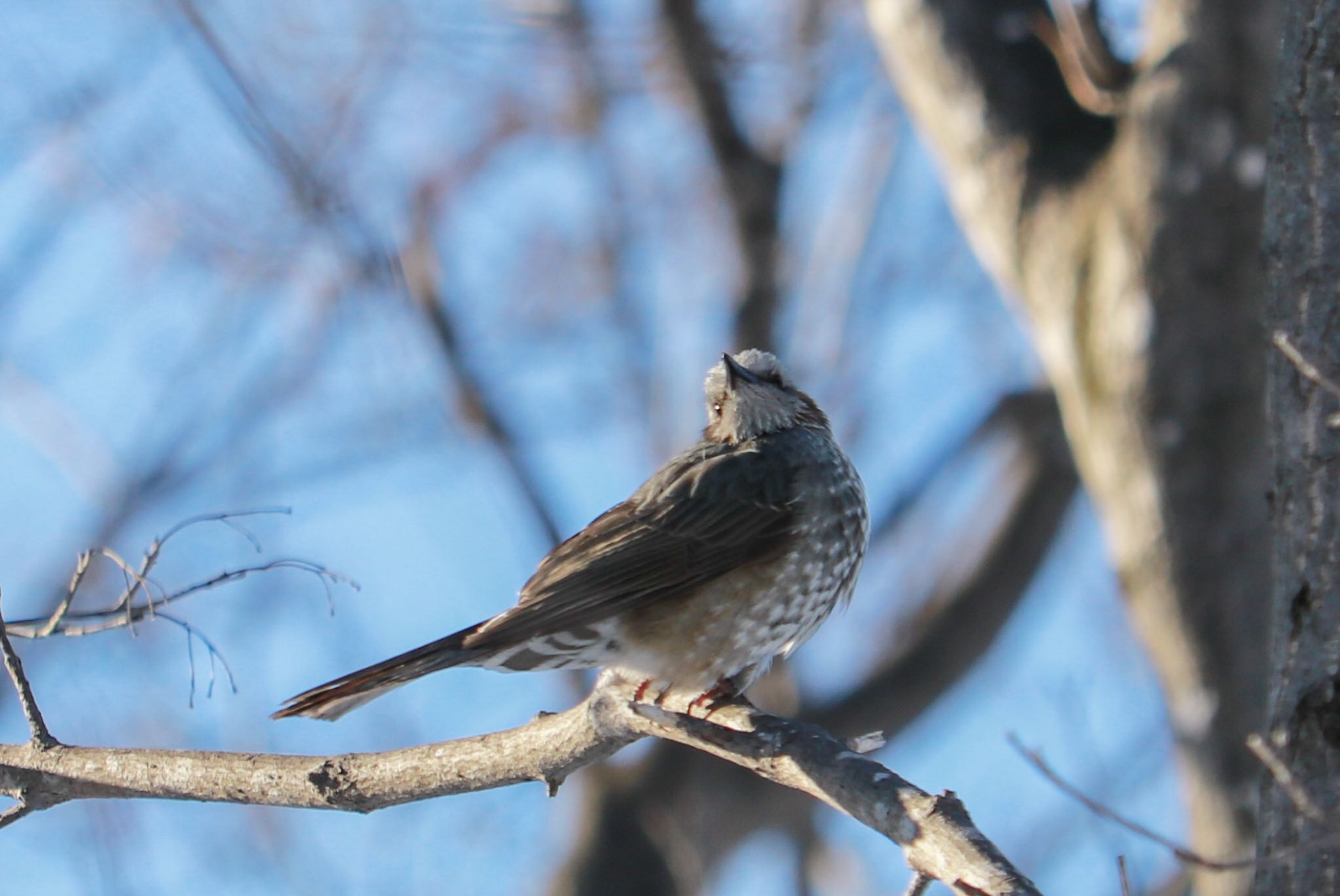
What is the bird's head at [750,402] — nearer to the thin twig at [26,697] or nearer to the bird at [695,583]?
the bird at [695,583]

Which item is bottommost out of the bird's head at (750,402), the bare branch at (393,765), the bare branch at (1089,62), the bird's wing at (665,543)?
the bare branch at (393,765)

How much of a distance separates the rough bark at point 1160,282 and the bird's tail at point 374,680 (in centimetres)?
386

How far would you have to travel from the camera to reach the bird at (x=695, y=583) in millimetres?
3850

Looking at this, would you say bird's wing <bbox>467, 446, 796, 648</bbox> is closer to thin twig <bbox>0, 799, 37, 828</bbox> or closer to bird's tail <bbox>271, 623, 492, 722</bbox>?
bird's tail <bbox>271, 623, 492, 722</bbox>

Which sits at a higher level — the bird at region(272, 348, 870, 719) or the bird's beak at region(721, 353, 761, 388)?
the bird's beak at region(721, 353, 761, 388)

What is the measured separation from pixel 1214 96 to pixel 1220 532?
200 centimetres

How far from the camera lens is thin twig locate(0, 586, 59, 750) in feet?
9.68

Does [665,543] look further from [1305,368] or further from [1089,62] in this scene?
[1089,62]

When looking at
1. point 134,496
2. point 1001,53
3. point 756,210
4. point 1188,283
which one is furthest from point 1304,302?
point 134,496

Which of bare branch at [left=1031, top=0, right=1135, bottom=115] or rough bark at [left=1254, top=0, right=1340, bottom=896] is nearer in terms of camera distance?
rough bark at [left=1254, top=0, right=1340, bottom=896]

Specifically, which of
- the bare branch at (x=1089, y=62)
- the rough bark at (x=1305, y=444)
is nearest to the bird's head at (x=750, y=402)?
the rough bark at (x=1305, y=444)

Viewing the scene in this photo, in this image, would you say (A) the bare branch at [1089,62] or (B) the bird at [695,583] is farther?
(A) the bare branch at [1089,62]

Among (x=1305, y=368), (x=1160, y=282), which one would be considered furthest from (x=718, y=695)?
(x=1160, y=282)

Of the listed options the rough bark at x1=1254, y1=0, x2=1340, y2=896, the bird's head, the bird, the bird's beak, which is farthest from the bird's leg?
the rough bark at x1=1254, y1=0, x2=1340, y2=896
